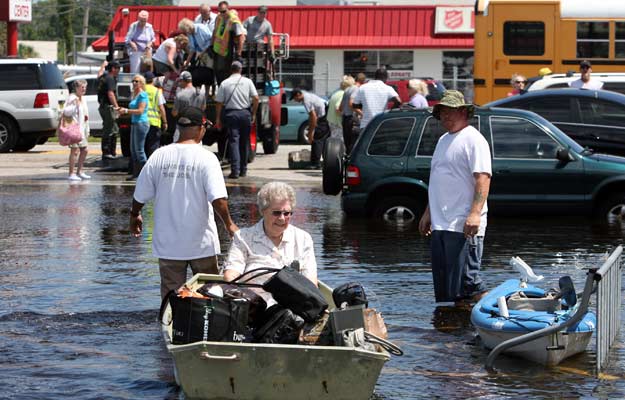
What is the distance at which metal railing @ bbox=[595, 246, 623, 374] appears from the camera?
26.7ft

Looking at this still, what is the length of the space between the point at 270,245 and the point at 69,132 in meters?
13.2

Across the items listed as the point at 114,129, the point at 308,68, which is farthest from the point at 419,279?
the point at 308,68

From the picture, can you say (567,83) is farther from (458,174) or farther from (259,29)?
(458,174)

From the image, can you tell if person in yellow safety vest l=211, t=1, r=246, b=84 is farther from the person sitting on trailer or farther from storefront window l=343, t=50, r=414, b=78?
storefront window l=343, t=50, r=414, b=78

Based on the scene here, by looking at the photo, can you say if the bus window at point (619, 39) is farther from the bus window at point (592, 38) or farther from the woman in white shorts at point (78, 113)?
the woman in white shorts at point (78, 113)

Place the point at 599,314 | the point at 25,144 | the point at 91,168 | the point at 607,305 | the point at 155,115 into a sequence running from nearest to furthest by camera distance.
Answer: the point at 599,314, the point at 607,305, the point at 155,115, the point at 91,168, the point at 25,144

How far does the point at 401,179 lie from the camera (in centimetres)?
1541

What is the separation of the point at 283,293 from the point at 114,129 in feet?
55.5

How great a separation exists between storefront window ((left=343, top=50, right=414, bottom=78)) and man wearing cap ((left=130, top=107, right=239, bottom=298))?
39500 millimetres

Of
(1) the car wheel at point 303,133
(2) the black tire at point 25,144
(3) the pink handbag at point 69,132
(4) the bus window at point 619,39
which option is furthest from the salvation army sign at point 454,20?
(3) the pink handbag at point 69,132

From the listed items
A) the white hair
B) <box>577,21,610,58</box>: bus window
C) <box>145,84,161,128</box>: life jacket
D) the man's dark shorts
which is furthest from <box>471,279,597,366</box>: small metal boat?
<box>577,21,610,58</box>: bus window

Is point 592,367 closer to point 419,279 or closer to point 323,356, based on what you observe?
point 323,356

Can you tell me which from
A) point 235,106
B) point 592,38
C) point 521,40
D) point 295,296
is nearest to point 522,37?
point 521,40

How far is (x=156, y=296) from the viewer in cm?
1117
